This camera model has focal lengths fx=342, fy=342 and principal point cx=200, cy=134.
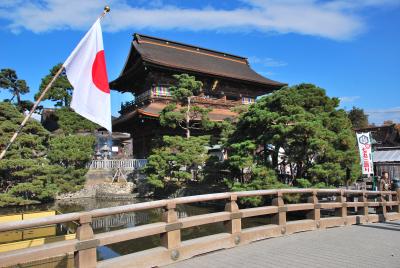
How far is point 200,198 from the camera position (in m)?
5.91

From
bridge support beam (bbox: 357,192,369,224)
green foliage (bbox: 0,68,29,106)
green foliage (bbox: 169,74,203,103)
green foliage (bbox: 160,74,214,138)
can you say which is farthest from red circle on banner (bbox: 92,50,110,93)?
green foliage (bbox: 0,68,29,106)

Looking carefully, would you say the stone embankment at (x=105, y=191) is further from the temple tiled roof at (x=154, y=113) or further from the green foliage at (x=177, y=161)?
the temple tiled roof at (x=154, y=113)

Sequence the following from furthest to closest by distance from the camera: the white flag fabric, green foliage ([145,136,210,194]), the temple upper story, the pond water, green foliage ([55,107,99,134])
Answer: green foliage ([55,107,99,134])
the temple upper story
green foliage ([145,136,210,194])
the pond water
the white flag fabric

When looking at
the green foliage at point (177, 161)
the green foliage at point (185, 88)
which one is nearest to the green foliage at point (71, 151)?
the green foliage at point (177, 161)

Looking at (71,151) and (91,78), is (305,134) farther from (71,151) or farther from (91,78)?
(71,151)

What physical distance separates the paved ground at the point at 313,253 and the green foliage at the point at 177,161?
11.3m

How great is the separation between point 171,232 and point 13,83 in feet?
115

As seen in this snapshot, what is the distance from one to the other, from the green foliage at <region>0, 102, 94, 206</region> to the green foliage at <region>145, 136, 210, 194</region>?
5521 millimetres

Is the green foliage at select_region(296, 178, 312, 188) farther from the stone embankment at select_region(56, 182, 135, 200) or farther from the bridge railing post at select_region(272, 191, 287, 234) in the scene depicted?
the stone embankment at select_region(56, 182, 135, 200)

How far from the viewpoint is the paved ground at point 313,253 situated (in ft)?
16.8

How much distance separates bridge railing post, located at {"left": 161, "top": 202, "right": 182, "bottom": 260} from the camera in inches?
203

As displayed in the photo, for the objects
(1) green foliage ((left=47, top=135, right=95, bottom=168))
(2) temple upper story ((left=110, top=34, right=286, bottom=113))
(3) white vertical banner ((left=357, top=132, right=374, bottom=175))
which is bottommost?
(3) white vertical banner ((left=357, top=132, right=374, bottom=175))

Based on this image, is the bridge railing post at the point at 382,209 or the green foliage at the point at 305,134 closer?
the bridge railing post at the point at 382,209

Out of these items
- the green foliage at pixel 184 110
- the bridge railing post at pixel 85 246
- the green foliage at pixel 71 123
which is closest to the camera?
the bridge railing post at pixel 85 246
